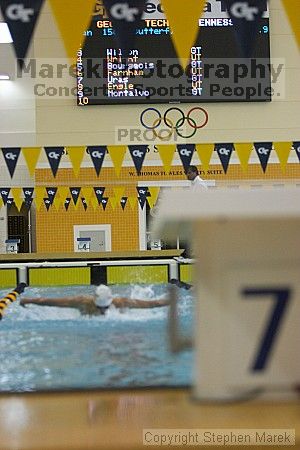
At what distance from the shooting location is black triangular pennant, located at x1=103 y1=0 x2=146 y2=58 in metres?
2.95

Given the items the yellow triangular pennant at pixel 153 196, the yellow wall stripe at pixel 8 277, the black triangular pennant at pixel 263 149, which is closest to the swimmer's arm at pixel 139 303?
the yellow wall stripe at pixel 8 277

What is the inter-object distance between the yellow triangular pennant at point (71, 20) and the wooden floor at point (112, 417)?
8.91ft

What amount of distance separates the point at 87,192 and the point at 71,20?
20.5 ft

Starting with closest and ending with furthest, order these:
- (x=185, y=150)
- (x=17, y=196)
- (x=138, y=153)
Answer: (x=185, y=150), (x=138, y=153), (x=17, y=196)

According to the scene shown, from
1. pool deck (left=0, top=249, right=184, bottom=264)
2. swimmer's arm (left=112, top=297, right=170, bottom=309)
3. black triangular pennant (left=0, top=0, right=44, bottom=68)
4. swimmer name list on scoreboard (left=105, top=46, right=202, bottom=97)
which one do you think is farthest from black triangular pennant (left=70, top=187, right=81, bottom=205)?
swimmer's arm (left=112, top=297, right=170, bottom=309)

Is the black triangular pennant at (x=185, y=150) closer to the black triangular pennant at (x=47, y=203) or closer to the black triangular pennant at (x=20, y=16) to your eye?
the black triangular pennant at (x=47, y=203)

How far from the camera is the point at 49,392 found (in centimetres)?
83

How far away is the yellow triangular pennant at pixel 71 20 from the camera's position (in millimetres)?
3213

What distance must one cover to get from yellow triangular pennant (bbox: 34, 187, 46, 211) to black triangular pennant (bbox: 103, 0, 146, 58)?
20.0ft

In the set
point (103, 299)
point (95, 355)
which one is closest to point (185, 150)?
point (103, 299)

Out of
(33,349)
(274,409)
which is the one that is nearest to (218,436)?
(274,409)

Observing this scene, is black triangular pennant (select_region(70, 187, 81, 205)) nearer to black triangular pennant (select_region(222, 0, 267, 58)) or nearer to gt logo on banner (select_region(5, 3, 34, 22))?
black triangular pennant (select_region(222, 0, 267, 58))

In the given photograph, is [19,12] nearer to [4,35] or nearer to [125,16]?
[125,16]

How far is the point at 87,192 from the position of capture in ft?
31.0
